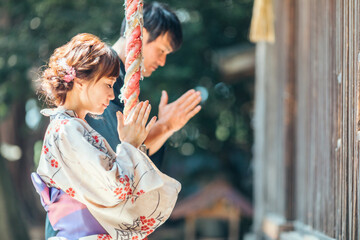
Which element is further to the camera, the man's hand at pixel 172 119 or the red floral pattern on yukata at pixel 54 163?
the man's hand at pixel 172 119

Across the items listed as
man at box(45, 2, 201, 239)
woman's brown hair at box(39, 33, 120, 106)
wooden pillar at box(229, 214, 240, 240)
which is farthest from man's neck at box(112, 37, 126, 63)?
wooden pillar at box(229, 214, 240, 240)

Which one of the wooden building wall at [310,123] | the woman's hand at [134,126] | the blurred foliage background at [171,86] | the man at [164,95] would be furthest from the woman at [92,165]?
the blurred foliage background at [171,86]

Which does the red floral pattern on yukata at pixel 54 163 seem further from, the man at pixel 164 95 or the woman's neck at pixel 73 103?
the man at pixel 164 95

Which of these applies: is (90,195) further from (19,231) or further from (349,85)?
(19,231)

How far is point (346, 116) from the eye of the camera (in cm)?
280

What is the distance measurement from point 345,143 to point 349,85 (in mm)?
290

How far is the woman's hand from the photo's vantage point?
2.22 meters

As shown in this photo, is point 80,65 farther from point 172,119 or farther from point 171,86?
point 171,86

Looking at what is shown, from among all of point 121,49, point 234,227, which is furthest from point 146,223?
point 234,227

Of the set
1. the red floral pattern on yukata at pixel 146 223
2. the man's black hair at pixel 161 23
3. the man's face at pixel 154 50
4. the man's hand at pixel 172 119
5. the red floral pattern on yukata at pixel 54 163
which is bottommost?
the red floral pattern on yukata at pixel 146 223

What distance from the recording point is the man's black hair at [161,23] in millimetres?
3021

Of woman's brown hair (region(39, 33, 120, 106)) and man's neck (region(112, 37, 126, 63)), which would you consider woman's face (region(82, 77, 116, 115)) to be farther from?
man's neck (region(112, 37, 126, 63))

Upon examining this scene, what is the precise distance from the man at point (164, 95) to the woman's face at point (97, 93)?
0.33 meters

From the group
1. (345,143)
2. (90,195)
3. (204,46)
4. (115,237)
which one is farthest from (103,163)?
(204,46)
